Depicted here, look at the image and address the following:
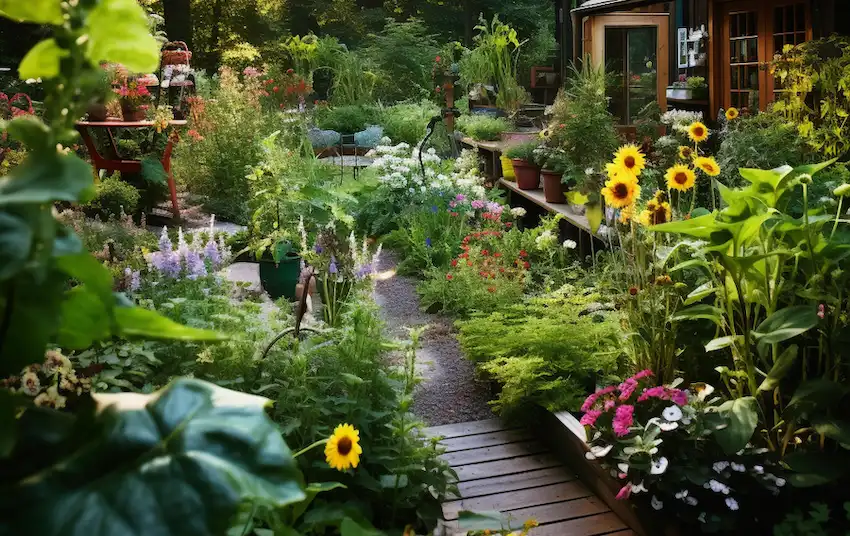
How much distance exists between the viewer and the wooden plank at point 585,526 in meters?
2.72

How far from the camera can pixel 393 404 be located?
A: 8.50 feet

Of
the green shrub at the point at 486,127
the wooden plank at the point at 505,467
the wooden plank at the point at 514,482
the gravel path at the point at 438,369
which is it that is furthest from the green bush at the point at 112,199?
the wooden plank at the point at 514,482

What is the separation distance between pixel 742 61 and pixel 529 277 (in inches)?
102

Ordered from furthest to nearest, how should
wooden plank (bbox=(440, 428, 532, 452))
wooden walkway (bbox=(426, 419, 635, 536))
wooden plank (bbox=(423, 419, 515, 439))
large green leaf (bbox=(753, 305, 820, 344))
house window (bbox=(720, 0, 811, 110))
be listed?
house window (bbox=(720, 0, 811, 110))
wooden plank (bbox=(423, 419, 515, 439))
wooden plank (bbox=(440, 428, 532, 452))
wooden walkway (bbox=(426, 419, 635, 536))
large green leaf (bbox=(753, 305, 820, 344))

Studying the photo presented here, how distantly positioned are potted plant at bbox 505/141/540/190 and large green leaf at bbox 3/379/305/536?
19.2 feet

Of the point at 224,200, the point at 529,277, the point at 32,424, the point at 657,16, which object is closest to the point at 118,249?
the point at 529,277

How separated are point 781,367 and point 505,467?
111cm

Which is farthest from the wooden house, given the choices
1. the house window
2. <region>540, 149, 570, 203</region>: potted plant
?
<region>540, 149, 570, 203</region>: potted plant

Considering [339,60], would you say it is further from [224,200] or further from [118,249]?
[118,249]

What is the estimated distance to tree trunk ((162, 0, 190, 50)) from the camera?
1268cm

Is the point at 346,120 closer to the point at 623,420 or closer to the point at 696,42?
the point at 696,42

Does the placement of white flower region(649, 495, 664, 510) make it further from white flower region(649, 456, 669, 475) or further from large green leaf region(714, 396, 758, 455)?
large green leaf region(714, 396, 758, 455)

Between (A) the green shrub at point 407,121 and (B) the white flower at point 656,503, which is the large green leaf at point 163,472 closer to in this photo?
(B) the white flower at point 656,503

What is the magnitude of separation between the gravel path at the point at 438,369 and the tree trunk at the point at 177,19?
8.47 metres
